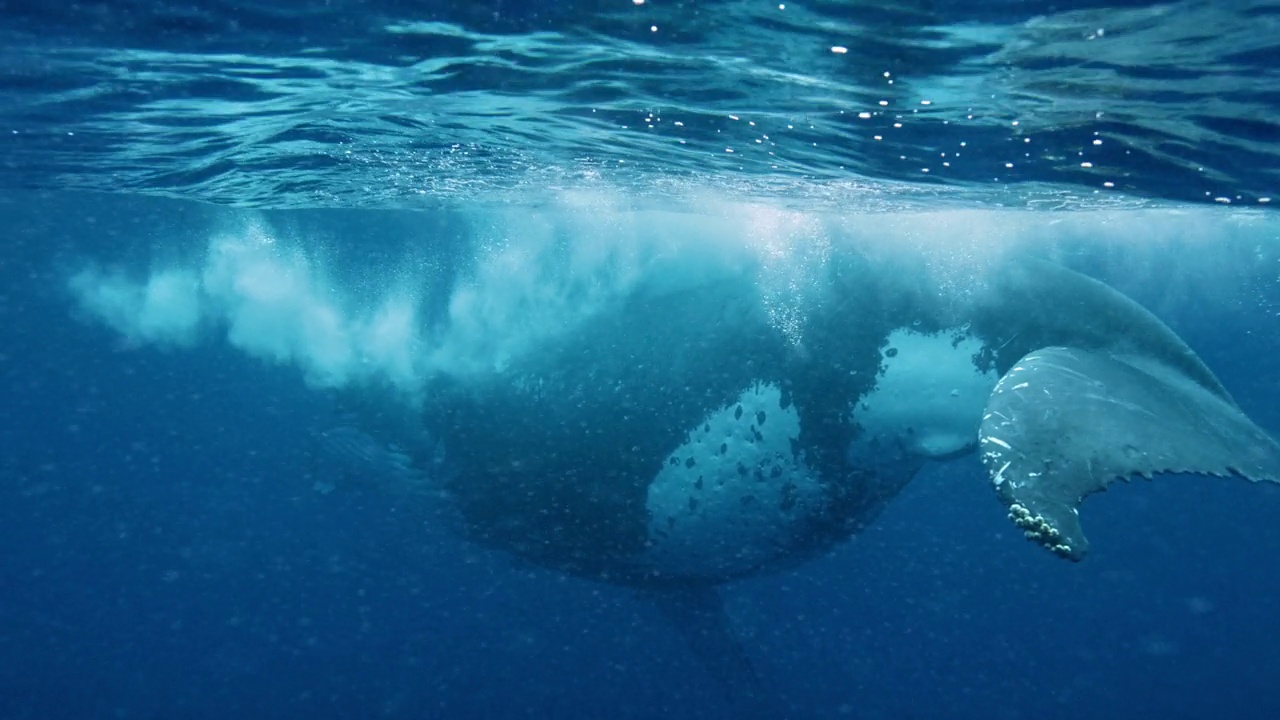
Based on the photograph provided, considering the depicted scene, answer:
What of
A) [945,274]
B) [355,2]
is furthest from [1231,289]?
[355,2]

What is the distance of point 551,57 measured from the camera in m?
9.23

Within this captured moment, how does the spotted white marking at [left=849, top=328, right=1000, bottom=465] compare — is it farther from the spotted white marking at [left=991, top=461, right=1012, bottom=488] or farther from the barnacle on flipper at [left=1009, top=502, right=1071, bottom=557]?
the barnacle on flipper at [left=1009, top=502, right=1071, bottom=557]

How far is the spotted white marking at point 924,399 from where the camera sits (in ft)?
33.1

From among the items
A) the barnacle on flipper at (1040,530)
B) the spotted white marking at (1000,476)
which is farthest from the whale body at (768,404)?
the barnacle on flipper at (1040,530)

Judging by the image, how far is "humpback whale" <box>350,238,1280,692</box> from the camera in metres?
9.27

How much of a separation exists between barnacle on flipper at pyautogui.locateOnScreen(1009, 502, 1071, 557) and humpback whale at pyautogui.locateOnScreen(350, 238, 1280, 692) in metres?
1.92

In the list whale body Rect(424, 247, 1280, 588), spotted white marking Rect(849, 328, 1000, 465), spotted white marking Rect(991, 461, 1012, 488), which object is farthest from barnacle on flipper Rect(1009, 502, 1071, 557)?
spotted white marking Rect(849, 328, 1000, 465)

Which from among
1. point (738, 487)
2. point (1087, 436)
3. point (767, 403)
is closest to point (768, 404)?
point (767, 403)

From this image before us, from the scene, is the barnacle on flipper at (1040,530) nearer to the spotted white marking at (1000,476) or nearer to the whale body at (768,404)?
the spotted white marking at (1000,476)

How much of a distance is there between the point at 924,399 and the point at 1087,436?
387 cm

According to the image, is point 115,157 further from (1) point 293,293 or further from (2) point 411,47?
(1) point 293,293

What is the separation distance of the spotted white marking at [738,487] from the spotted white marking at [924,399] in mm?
966

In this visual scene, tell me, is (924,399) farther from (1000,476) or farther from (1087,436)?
(1000,476)

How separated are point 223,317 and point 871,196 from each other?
37263 millimetres
